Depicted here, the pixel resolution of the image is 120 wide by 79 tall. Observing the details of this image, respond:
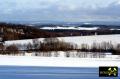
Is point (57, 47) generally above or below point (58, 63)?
below

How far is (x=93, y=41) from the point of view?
2111 inches

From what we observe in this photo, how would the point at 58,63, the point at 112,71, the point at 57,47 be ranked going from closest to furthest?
1. the point at 112,71
2. the point at 58,63
3. the point at 57,47

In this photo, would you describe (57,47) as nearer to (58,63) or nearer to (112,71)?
(58,63)

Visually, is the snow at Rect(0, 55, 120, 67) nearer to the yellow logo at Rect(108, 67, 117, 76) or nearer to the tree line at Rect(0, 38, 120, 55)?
the tree line at Rect(0, 38, 120, 55)

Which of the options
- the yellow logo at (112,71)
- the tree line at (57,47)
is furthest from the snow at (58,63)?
the yellow logo at (112,71)

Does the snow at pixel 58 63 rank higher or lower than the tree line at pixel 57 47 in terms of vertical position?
higher

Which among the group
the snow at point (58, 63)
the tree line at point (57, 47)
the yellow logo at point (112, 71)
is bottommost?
the tree line at point (57, 47)

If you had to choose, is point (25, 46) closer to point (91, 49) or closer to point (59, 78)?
point (91, 49)

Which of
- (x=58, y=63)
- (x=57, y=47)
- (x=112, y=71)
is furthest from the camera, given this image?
(x=57, y=47)

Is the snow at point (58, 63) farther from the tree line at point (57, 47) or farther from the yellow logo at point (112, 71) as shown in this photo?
the yellow logo at point (112, 71)

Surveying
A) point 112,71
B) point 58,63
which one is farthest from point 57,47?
point 112,71

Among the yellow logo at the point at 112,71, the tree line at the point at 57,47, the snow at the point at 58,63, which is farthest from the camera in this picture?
the tree line at the point at 57,47

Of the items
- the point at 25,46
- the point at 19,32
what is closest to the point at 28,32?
the point at 19,32

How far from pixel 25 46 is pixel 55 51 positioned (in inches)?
229
